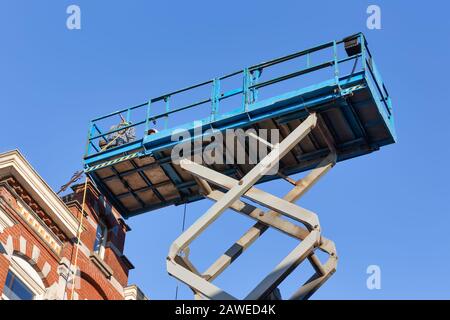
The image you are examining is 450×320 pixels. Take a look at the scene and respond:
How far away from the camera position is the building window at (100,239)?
83.2 ft

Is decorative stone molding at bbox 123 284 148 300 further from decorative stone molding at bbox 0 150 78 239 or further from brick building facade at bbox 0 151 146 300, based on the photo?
decorative stone molding at bbox 0 150 78 239

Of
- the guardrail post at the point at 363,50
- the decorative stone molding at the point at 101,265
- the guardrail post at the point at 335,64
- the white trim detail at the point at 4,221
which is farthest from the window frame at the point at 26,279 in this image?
the guardrail post at the point at 363,50

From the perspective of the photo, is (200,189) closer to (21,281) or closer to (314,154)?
(314,154)

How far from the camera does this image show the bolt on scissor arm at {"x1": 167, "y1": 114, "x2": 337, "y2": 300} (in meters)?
18.3

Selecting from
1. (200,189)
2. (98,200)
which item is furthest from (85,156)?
(200,189)

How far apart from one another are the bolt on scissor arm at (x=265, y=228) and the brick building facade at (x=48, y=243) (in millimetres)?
4151

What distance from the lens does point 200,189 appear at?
21.6 metres

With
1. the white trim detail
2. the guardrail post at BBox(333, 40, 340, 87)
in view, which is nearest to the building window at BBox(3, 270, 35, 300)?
the white trim detail

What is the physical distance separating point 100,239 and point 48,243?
3.59 m

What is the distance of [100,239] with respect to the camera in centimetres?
2570

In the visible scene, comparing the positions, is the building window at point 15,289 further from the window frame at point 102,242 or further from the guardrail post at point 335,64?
the guardrail post at point 335,64

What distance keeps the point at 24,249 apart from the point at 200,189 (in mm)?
4536

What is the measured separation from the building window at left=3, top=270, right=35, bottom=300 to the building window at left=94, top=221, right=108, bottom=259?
395 centimetres

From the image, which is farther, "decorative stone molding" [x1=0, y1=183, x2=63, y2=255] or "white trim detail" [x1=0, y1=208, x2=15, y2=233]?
"decorative stone molding" [x1=0, y1=183, x2=63, y2=255]
